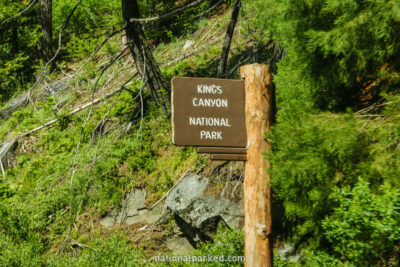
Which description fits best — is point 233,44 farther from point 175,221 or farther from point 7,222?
point 7,222

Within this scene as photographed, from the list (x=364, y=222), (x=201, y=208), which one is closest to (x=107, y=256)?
(x=201, y=208)

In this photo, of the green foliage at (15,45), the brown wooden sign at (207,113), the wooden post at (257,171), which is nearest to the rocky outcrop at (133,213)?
the wooden post at (257,171)

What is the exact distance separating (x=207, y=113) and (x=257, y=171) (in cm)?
62

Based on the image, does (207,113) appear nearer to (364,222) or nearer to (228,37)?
(364,222)

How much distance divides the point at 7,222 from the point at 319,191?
6.12 m

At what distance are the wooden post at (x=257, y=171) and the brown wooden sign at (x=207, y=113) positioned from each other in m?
0.09

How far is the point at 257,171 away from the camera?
311cm

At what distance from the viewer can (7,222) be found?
7105 millimetres

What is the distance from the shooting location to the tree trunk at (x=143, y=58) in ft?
22.0

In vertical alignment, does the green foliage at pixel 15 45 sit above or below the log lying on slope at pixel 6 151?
above

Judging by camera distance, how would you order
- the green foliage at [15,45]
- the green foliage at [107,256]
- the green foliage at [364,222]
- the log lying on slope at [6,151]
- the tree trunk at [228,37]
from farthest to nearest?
the green foliage at [15,45] → the log lying on slope at [6,151] → the tree trunk at [228,37] → the green foliage at [107,256] → the green foliage at [364,222]

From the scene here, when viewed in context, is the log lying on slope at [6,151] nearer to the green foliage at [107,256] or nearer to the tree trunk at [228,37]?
the green foliage at [107,256]

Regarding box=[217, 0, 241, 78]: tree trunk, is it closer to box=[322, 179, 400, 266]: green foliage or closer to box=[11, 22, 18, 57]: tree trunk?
box=[322, 179, 400, 266]: green foliage

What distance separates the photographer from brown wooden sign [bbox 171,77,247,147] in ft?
9.93
